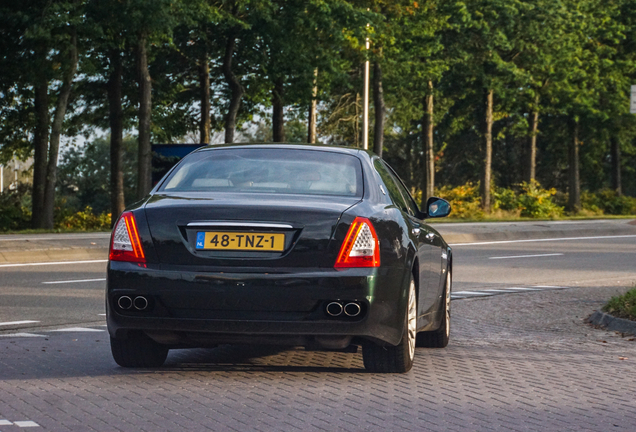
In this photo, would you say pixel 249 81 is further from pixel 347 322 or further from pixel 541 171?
pixel 541 171

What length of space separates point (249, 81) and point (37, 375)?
1214 inches

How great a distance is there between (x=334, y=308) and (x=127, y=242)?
1336 mm

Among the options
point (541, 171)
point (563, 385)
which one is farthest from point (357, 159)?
point (541, 171)

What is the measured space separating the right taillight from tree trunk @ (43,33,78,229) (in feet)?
78.7

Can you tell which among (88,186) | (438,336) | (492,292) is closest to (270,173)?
(438,336)

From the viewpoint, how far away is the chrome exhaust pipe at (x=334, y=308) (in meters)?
5.59

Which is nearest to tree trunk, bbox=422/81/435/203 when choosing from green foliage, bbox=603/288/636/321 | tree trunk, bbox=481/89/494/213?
tree trunk, bbox=481/89/494/213

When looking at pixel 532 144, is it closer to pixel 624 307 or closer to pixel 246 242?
pixel 624 307

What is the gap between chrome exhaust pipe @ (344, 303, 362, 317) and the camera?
561cm

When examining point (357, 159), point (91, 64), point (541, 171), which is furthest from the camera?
point (541, 171)

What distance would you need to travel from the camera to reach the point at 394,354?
6.19 m

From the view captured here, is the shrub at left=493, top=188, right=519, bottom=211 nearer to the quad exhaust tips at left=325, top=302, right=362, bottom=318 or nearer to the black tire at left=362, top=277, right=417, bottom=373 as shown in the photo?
the black tire at left=362, top=277, right=417, bottom=373

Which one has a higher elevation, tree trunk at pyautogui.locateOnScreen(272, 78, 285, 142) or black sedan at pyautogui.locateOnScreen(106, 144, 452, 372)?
tree trunk at pyautogui.locateOnScreen(272, 78, 285, 142)

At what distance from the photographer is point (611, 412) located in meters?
5.26
